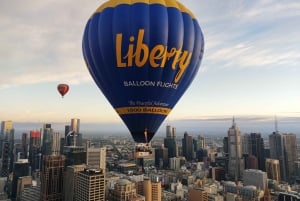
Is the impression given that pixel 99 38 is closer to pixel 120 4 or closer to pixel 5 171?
pixel 120 4

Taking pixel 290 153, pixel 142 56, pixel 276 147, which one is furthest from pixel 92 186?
pixel 276 147

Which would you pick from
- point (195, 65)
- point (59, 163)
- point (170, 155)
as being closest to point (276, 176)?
point (170, 155)

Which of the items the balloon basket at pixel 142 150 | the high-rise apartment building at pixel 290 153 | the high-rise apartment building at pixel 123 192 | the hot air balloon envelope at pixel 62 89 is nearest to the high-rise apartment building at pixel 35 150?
the high-rise apartment building at pixel 123 192

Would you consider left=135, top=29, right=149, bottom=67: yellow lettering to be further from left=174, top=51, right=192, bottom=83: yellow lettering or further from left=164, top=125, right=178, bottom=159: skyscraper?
left=164, top=125, right=178, bottom=159: skyscraper

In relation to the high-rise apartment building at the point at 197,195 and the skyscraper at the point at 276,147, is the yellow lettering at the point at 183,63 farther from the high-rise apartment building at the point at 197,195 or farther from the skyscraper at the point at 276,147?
the skyscraper at the point at 276,147

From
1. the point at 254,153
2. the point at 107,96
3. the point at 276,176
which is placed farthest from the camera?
the point at 254,153

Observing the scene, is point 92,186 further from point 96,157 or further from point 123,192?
point 96,157
